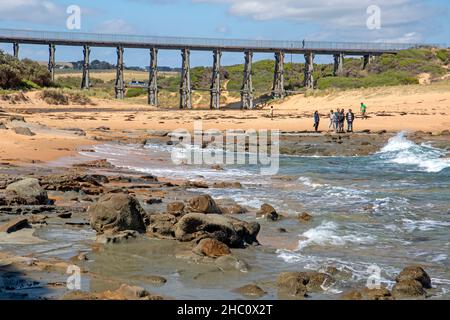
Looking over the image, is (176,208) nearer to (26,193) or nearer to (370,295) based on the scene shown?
(26,193)

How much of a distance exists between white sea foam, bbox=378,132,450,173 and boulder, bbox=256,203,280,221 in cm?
1144

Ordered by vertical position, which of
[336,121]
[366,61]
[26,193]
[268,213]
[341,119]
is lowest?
[268,213]

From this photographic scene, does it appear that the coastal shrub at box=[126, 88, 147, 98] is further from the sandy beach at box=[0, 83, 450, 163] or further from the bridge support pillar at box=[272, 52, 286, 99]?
the sandy beach at box=[0, 83, 450, 163]

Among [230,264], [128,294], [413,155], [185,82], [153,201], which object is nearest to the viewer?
[128,294]

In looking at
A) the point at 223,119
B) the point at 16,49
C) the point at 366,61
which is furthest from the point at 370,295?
the point at 366,61

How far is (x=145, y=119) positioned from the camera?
46.0m

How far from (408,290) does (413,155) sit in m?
20.4

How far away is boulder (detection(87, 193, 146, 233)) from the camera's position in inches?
444

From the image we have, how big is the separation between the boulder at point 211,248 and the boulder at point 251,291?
56.9 inches

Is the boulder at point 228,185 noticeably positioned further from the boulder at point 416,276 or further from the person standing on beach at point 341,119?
the person standing on beach at point 341,119

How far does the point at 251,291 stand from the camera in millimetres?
8680

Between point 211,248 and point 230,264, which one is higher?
point 211,248

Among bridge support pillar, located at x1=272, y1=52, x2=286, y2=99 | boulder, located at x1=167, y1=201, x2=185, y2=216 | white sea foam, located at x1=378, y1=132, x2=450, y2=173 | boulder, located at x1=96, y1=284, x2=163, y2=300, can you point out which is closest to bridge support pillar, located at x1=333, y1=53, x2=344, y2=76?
bridge support pillar, located at x1=272, y1=52, x2=286, y2=99

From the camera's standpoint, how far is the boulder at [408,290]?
873 centimetres
